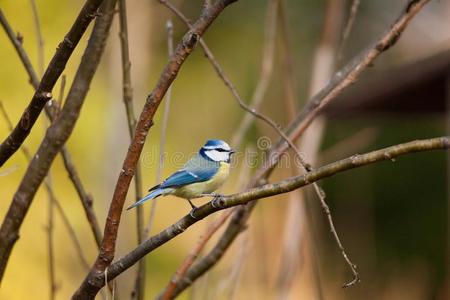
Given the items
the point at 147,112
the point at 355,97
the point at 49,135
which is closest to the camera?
the point at 147,112

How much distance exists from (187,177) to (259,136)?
6.18 ft

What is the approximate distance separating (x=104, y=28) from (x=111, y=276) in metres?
0.53

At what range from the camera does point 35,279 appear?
491cm

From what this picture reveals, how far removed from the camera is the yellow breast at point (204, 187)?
1.87m

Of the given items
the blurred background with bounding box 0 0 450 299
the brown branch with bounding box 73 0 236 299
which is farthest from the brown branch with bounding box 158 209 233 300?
the blurred background with bounding box 0 0 450 299

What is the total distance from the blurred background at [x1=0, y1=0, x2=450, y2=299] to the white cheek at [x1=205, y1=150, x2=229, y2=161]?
31.6 inches

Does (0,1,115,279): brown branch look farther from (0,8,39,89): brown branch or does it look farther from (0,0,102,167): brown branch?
(0,8,39,89): brown branch

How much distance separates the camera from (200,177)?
190 centimetres

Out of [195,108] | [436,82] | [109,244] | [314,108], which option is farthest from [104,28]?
[195,108]

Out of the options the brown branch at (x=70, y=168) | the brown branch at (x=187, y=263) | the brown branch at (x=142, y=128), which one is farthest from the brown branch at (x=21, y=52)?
the brown branch at (x=187, y=263)

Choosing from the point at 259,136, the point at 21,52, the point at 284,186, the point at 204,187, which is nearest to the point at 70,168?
the point at 21,52

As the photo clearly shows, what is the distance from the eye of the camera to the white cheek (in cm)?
203

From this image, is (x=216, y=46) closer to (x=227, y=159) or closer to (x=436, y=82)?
(x=436, y=82)

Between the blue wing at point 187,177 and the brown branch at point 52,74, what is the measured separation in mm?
593
